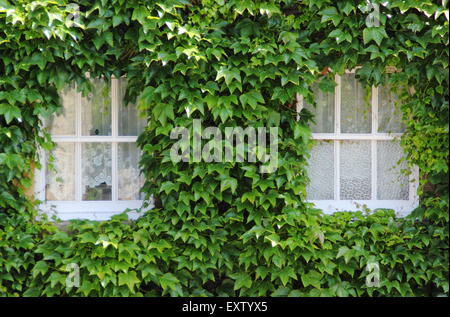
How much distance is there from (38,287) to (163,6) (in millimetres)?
2357

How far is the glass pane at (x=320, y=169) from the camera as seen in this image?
4.32 meters

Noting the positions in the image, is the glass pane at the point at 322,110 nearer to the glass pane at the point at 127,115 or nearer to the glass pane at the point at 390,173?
the glass pane at the point at 390,173

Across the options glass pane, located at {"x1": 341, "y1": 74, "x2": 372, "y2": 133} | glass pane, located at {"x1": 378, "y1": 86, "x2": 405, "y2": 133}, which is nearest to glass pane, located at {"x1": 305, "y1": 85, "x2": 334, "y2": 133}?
glass pane, located at {"x1": 341, "y1": 74, "x2": 372, "y2": 133}

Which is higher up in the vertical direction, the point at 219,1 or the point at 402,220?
the point at 219,1

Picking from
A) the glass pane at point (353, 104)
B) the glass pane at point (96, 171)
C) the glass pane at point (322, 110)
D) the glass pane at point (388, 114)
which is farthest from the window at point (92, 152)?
the glass pane at point (388, 114)

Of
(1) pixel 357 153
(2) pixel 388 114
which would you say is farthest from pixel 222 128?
(2) pixel 388 114

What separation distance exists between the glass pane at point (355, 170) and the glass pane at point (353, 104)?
190 millimetres

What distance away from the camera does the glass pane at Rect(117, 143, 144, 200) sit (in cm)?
426

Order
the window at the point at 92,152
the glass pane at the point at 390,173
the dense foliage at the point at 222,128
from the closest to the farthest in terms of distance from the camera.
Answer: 1. the dense foliage at the point at 222,128
2. the window at the point at 92,152
3. the glass pane at the point at 390,173

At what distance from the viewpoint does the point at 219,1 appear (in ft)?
12.6

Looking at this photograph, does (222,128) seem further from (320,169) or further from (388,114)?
(388,114)

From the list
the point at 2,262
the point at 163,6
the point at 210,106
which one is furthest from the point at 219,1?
the point at 2,262
